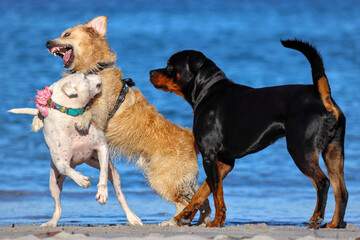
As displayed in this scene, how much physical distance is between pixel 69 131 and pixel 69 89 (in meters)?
0.39

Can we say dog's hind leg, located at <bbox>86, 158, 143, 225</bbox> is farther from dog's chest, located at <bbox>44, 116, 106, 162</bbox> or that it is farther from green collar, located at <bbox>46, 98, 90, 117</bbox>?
green collar, located at <bbox>46, 98, 90, 117</bbox>

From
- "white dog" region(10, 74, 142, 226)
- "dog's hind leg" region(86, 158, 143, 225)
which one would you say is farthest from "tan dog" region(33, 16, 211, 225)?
"white dog" region(10, 74, 142, 226)

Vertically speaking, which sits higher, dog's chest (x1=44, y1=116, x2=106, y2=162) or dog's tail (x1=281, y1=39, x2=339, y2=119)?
dog's tail (x1=281, y1=39, x2=339, y2=119)

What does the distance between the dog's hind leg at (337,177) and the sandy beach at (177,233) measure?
0.15m

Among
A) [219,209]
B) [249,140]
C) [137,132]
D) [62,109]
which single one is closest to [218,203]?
[219,209]

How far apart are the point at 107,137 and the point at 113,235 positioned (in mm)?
1876

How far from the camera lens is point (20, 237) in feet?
14.7

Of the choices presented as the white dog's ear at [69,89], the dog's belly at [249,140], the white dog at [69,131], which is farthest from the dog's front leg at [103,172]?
the dog's belly at [249,140]

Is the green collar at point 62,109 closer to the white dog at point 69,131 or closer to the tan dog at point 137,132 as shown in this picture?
the white dog at point 69,131

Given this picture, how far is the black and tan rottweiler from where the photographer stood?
518cm

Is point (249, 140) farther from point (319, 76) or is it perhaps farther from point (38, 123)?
point (38, 123)

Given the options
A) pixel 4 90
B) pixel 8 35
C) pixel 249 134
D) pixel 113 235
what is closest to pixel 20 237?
pixel 113 235

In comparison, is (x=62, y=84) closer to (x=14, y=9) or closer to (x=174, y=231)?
(x=174, y=231)

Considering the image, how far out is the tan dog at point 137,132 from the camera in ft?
20.7
